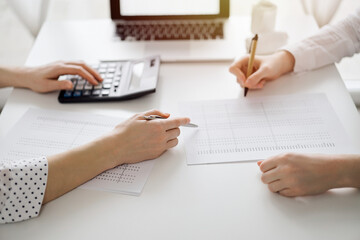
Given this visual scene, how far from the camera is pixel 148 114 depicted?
3.31ft

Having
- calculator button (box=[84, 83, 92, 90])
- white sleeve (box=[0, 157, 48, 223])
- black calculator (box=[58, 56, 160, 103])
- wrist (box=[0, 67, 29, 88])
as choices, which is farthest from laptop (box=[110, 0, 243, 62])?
white sleeve (box=[0, 157, 48, 223])

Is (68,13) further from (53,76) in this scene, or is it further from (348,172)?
(348,172)

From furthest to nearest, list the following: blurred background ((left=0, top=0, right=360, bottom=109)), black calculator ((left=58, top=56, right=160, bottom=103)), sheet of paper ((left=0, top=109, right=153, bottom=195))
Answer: blurred background ((left=0, top=0, right=360, bottom=109))
black calculator ((left=58, top=56, right=160, bottom=103))
sheet of paper ((left=0, top=109, right=153, bottom=195))

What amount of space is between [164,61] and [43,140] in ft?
1.59

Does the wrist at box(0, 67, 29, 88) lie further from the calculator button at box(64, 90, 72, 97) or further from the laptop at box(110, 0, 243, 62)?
the laptop at box(110, 0, 243, 62)

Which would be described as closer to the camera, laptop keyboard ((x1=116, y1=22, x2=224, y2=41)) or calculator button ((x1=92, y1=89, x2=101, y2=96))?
calculator button ((x1=92, y1=89, x2=101, y2=96))

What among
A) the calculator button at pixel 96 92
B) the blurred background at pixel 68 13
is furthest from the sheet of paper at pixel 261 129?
the blurred background at pixel 68 13

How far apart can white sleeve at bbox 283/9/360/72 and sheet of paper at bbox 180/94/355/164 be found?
0.14m

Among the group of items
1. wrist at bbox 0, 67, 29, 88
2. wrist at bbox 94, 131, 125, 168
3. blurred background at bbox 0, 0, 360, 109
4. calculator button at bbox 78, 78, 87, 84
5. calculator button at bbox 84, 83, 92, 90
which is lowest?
blurred background at bbox 0, 0, 360, 109

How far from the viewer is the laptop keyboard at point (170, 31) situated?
1.38m

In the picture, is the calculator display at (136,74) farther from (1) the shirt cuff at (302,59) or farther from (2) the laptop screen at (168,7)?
(1) the shirt cuff at (302,59)

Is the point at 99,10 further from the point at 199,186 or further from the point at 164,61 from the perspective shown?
the point at 199,186

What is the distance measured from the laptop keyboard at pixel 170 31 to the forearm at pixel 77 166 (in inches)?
22.2

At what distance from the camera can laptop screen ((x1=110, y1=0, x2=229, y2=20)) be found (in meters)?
1.38
